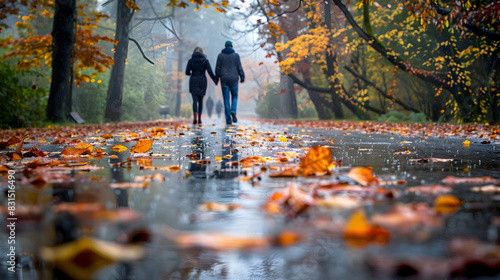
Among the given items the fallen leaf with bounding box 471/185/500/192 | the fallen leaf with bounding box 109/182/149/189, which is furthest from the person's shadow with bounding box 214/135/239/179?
the fallen leaf with bounding box 471/185/500/192

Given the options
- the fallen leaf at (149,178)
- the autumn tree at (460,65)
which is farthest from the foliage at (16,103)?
the fallen leaf at (149,178)

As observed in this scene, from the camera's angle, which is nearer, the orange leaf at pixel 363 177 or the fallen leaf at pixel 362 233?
the fallen leaf at pixel 362 233

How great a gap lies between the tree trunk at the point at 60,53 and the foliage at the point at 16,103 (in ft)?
1.57

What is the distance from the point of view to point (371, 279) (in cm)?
148

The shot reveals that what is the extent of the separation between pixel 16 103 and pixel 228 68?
6.05 m

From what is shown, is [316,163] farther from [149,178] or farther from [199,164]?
[199,164]

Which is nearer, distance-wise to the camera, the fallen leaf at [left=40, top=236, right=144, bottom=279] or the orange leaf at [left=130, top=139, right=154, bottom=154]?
the fallen leaf at [left=40, top=236, right=144, bottom=279]

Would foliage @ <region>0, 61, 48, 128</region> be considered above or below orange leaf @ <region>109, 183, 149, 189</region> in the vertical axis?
above

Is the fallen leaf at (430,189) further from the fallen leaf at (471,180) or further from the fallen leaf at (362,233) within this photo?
the fallen leaf at (362,233)

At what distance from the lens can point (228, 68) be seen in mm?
16000

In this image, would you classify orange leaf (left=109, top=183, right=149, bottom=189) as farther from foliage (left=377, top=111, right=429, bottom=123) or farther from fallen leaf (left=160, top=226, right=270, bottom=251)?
foliage (left=377, top=111, right=429, bottom=123)

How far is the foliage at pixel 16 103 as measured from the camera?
534 inches

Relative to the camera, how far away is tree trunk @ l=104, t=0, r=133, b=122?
72.8 ft

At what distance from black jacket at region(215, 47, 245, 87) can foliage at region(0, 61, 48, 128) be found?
5431mm
